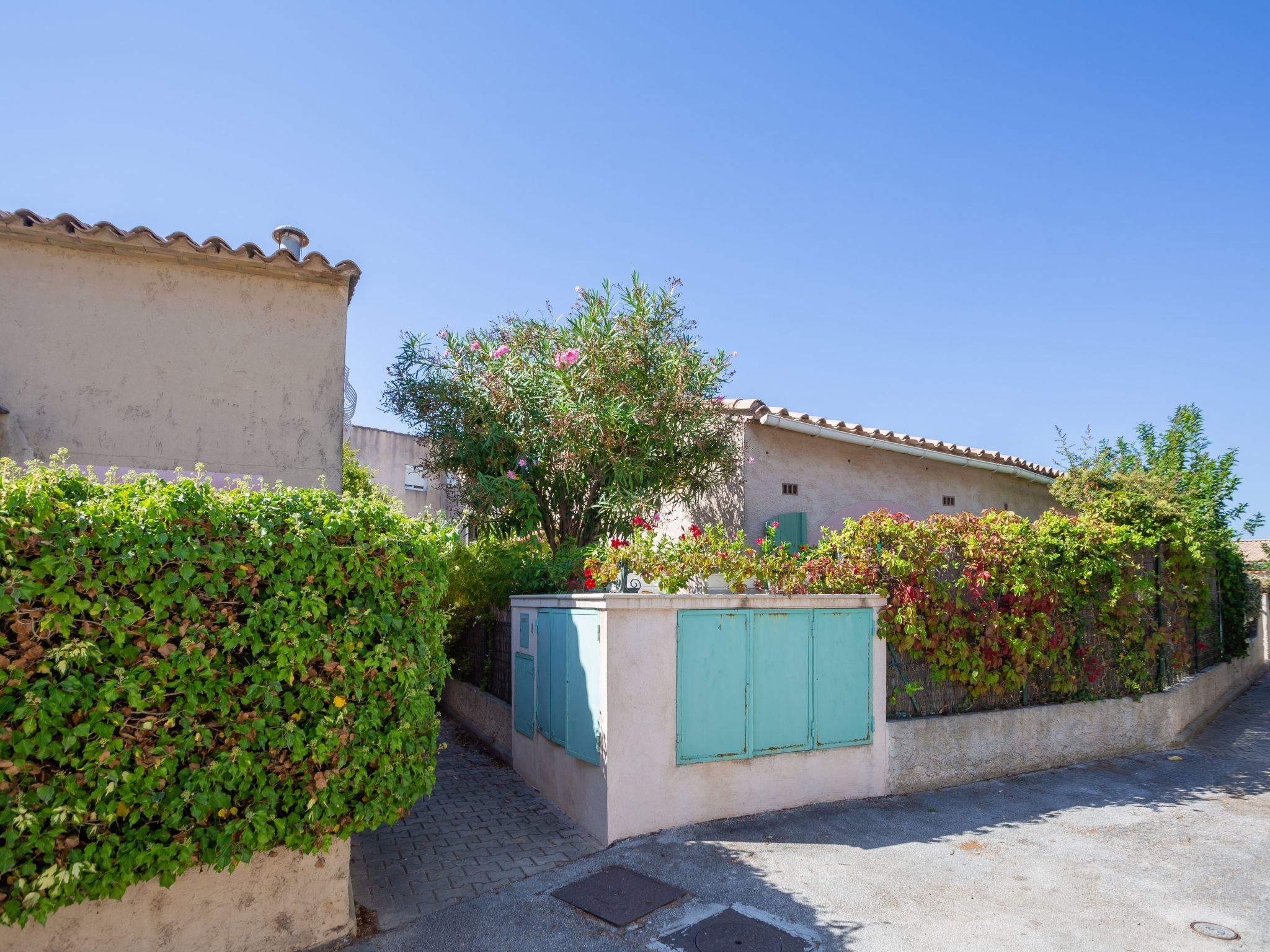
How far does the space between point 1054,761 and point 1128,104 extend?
7568 millimetres

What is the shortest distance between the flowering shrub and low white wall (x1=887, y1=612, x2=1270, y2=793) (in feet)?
1.11

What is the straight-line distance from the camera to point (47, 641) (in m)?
3.38

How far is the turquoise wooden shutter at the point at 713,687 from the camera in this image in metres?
5.88

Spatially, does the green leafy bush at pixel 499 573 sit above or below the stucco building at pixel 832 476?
below

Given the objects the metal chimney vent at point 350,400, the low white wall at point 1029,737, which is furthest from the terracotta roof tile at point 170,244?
the low white wall at point 1029,737

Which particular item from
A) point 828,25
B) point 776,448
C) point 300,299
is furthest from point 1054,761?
point 300,299

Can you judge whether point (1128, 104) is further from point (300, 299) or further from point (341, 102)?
point (300, 299)

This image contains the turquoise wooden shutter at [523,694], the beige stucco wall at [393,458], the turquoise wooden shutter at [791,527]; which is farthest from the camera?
the beige stucco wall at [393,458]

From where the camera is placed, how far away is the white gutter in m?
10.1

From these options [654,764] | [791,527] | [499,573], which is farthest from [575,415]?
Result: [654,764]

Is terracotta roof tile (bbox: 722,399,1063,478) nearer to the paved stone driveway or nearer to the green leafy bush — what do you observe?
the green leafy bush

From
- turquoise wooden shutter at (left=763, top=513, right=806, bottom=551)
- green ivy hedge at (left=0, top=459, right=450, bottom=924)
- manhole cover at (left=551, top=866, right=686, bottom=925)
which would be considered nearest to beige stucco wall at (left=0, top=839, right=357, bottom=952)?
green ivy hedge at (left=0, top=459, right=450, bottom=924)

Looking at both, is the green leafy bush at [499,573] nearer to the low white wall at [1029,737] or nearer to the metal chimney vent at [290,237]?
the low white wall at [1029,737]

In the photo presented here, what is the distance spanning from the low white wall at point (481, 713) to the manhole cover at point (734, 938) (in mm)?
4190
